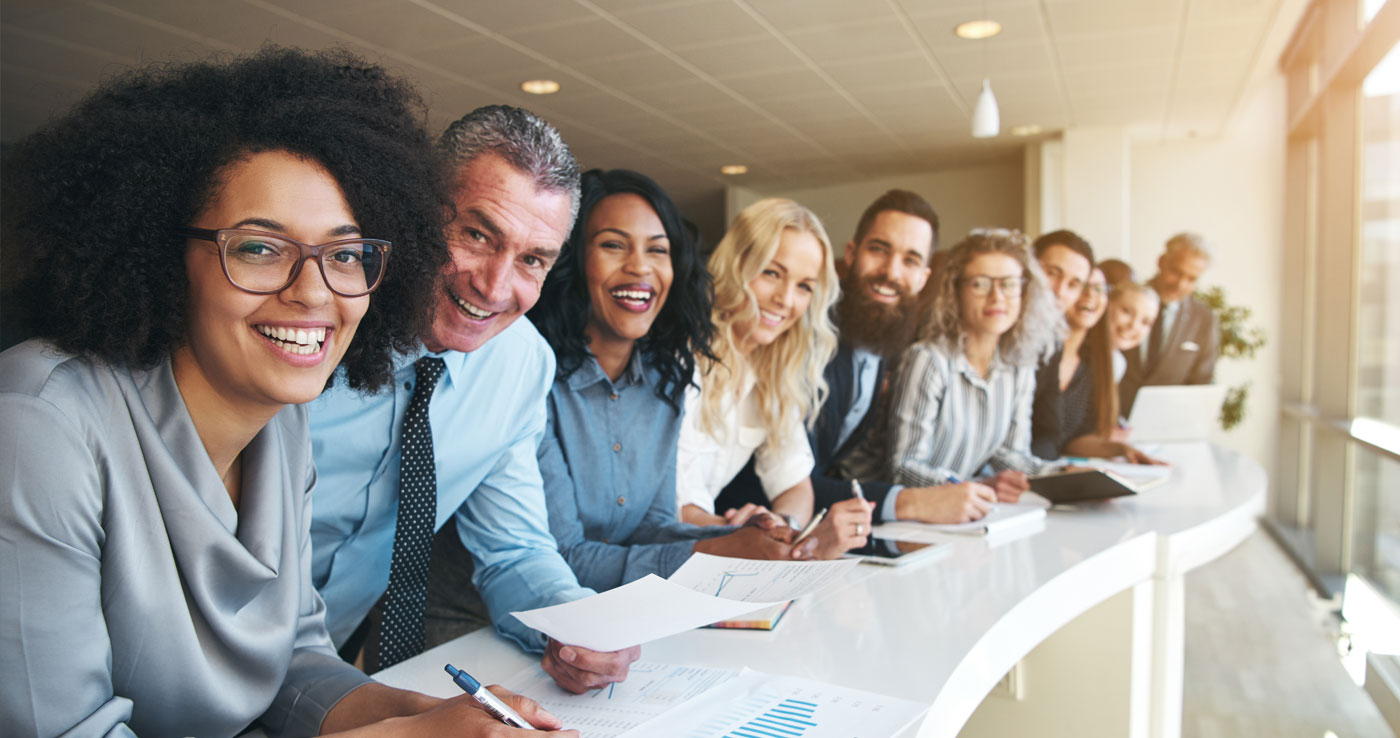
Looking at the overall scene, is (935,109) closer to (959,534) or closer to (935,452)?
(935,452)

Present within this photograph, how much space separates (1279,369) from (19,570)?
831cm

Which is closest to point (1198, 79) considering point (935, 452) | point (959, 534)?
point (935, 452)

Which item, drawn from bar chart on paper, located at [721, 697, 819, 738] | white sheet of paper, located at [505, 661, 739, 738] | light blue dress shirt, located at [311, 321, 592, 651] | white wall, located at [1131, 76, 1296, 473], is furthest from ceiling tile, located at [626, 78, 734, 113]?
white wall, located at [1131, 76, 1296, 473]

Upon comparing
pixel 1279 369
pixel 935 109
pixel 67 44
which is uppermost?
pixel 935 109

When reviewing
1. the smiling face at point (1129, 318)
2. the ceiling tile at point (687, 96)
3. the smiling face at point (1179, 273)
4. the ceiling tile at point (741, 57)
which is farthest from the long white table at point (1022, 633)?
the smiling face at point (1179, 273)

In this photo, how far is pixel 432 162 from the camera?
1228 mm

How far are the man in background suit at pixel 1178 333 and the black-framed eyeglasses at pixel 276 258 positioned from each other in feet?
13.8

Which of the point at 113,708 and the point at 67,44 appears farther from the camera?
the point at 67,44

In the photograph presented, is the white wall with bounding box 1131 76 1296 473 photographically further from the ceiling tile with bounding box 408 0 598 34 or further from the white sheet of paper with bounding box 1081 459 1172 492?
the ceiling tile with bounding box 408 0 598 34

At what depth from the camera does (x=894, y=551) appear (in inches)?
77.3

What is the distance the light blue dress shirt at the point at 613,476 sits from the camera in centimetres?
169

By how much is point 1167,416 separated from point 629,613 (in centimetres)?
400

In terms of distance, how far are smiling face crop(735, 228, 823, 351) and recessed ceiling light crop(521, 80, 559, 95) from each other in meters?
0.71

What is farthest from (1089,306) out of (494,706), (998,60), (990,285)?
(494,706)
